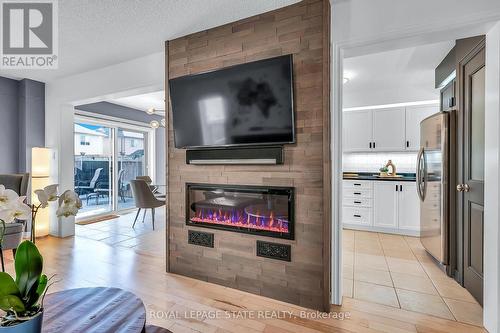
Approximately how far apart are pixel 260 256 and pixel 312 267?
18.4 inches

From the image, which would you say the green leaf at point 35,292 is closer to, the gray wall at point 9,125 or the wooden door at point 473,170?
the wooden door at point 473,170

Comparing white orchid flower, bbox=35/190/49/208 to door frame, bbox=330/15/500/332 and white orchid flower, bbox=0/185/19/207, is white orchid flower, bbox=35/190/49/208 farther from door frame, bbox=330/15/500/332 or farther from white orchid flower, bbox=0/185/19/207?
door frame, bbox=330/15/500/332

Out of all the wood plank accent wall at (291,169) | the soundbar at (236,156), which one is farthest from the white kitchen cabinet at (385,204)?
the soundbar at (236,156)

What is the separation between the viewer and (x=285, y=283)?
2.15 metres

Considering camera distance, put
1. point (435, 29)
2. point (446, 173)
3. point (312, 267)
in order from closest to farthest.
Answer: point (435, 29)
point (312, 267)
point (446, 173)

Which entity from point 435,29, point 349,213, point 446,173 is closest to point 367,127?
point 349,213

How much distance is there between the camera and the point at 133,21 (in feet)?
7.77

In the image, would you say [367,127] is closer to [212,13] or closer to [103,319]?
[212,13]

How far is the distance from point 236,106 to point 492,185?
1.95 metres

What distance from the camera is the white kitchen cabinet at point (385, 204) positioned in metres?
4.11

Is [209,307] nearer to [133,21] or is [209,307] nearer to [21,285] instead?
[21,285]

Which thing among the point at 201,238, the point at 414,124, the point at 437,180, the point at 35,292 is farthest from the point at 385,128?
the point at 35,292

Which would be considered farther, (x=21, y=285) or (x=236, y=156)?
(x=236, y=156)

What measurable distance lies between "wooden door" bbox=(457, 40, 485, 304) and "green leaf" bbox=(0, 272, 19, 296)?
2.87m
